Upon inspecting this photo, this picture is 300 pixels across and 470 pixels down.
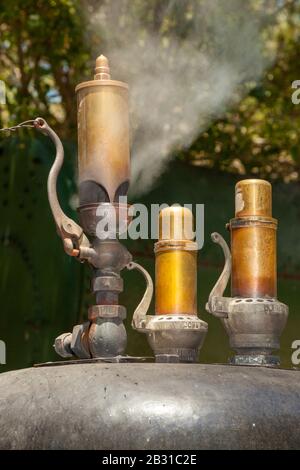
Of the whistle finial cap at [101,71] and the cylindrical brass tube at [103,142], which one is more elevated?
the whistle finial cap at [101,71]

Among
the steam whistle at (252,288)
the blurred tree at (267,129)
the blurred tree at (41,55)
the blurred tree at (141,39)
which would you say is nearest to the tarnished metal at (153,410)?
the steam whistle at (252,288)

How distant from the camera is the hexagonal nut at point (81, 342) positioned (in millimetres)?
2432

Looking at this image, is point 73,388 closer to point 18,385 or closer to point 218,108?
point 18,385

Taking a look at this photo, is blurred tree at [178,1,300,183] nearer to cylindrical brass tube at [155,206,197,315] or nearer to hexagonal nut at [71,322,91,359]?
cylindrical brass tube at [155,206,197,315]

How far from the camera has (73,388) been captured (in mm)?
2053

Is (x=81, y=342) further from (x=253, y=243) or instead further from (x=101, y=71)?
(x=101, y=71)

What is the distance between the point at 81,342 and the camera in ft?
8.04

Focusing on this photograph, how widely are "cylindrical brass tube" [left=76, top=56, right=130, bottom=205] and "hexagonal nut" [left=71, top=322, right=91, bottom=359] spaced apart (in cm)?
28

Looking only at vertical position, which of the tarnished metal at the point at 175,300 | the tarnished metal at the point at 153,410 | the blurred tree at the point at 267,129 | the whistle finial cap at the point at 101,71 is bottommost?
the tarnished metal at the point at 153,410

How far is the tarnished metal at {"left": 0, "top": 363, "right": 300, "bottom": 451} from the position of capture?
1.96 meters

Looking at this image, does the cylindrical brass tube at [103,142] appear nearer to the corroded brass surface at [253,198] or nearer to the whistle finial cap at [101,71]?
the whistle finial cap at [101,71]

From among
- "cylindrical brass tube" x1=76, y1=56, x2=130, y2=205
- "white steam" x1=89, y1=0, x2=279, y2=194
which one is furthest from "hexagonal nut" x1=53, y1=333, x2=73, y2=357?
"white steam" x1=89, y1=0, x2=279, y2=194

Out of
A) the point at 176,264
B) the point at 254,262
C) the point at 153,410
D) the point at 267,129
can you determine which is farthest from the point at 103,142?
the point at 267,129
